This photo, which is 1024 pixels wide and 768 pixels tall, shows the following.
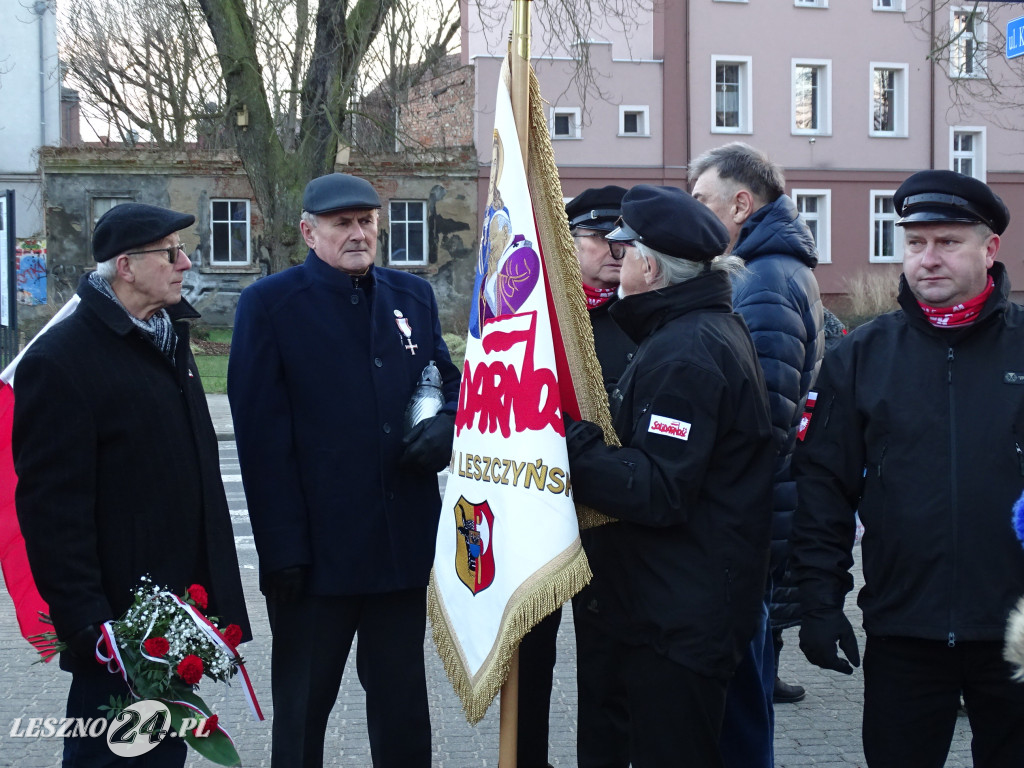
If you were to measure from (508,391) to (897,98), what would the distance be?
108 ft

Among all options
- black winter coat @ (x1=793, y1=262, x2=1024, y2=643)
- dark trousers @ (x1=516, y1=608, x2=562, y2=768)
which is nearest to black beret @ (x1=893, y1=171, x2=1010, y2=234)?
black winter coat @ (x1=793, y1=262, x2=1024, y2=643)

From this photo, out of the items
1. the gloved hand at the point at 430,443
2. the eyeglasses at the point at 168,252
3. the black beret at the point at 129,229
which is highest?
the black beret at the point at 129,229

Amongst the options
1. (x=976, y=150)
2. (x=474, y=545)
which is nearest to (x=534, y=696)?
(x=474, y=545)

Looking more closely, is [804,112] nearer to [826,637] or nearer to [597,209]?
[597,209]

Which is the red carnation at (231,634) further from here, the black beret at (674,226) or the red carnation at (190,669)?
the black beret at (674,226)

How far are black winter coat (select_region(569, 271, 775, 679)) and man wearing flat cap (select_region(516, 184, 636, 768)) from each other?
0.27 m

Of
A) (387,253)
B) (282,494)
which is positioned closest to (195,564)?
(282,494)

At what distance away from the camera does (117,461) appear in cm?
293

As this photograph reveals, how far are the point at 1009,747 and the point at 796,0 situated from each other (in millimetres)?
32079

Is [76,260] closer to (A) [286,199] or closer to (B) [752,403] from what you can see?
(A) [286,199]

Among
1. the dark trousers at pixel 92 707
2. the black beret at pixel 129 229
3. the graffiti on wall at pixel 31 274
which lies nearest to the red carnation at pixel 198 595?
the dark trousers at pixel 92 707

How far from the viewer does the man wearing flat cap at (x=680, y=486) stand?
2.69 m

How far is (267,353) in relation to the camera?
333cm

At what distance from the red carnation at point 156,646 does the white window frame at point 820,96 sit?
103ft
